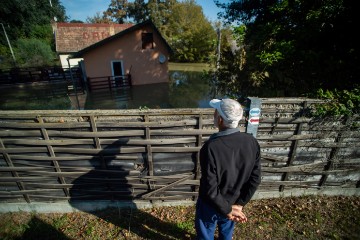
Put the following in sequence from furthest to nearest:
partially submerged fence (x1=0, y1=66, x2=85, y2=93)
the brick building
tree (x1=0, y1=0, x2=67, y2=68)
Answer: tree (x1=0, y1=0, x2=67, y2=68)
the brick building
partially submerged fence (x1=0, y1=66, x2=85, y2=93)

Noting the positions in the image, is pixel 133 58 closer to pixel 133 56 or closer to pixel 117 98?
pixel 133 56

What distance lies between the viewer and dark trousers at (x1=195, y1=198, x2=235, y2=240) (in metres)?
2.69

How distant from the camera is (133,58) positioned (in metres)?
18.3

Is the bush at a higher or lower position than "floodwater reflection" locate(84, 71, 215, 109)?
higher

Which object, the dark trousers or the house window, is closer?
the dark trousers

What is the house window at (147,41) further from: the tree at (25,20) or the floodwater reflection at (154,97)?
the tree at (25,20)

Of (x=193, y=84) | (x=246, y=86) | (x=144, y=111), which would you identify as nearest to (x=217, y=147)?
(x=144, y=111)

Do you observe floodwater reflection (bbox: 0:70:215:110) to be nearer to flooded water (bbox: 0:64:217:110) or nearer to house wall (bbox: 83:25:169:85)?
flooded water (bbox: 0:64:217:110)

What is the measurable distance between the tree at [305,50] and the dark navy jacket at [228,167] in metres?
4.50

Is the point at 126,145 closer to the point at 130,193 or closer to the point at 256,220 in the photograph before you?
the point at 130,193

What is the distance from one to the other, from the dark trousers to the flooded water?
896 cm

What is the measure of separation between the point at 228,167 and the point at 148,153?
1.98 metres

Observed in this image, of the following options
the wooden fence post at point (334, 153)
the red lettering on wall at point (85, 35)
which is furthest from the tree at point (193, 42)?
the wooden fence post at point (334, 153)

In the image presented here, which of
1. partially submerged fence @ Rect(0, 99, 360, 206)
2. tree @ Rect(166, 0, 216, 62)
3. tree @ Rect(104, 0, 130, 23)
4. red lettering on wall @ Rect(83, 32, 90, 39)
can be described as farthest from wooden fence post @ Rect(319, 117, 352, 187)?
tree @ Rect(104, 0, 130, 23)
